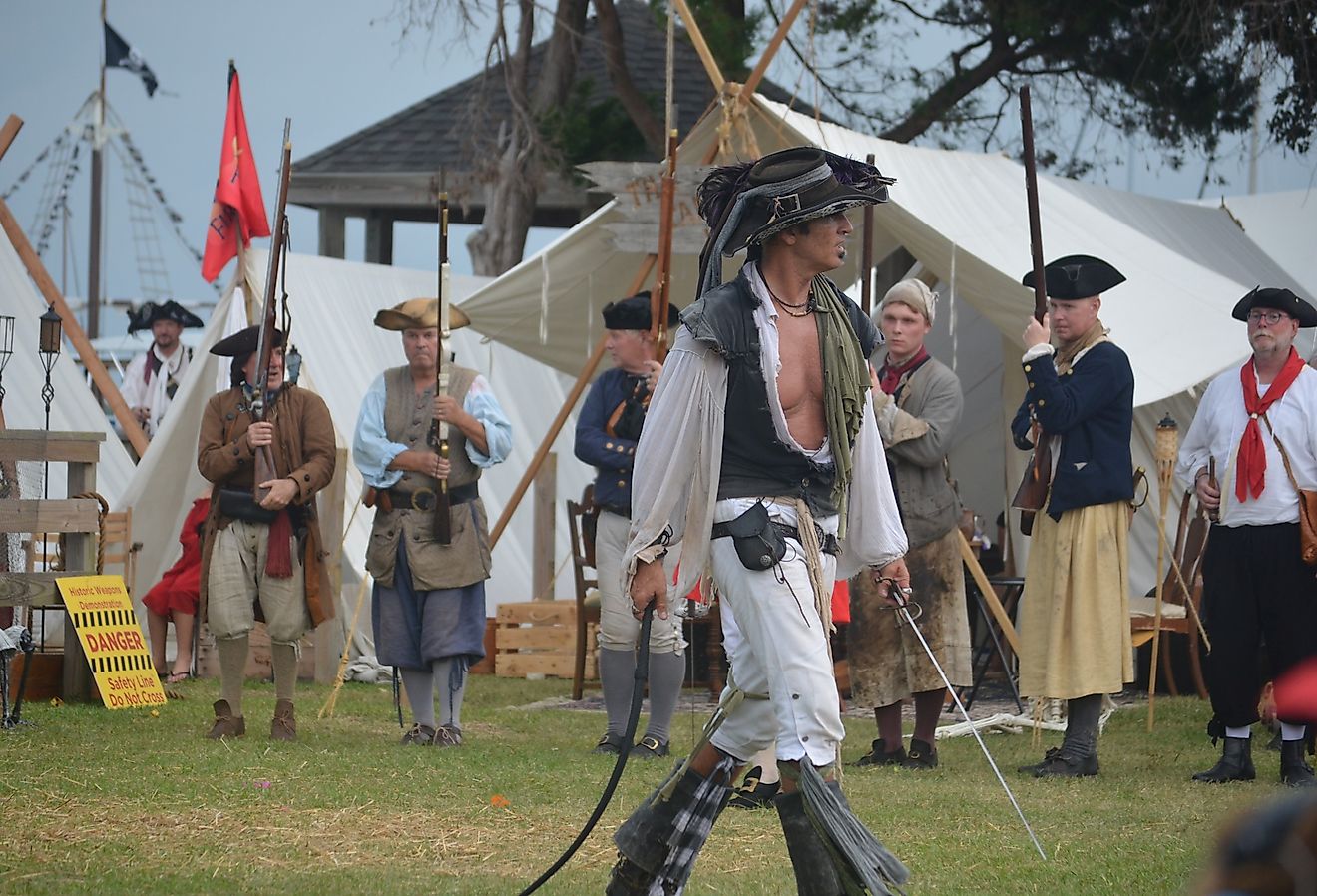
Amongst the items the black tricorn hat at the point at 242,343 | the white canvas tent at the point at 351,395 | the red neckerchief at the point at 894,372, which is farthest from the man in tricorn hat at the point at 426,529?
the white canvas tent at the point at 351,395

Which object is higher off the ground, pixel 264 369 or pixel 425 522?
pixel 264 369

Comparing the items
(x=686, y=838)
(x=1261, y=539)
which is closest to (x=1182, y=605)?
(x=1261, y=539)

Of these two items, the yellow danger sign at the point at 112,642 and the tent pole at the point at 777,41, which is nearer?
the tent pole at the point at 777,41

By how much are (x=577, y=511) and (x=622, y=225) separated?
5.12ft

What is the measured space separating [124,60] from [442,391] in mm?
10089

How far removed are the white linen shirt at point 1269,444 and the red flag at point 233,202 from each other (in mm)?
5030

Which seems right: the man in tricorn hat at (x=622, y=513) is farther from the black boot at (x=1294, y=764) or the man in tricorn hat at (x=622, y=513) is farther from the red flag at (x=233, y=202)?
the red flag at (x=233, y=202)

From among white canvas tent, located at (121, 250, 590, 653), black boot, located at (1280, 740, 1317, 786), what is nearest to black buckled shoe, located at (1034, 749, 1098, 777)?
black boot, located at (1280, 740, 1317, 786)

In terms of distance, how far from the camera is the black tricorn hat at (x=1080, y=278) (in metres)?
6.31

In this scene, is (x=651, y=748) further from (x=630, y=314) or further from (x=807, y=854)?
(x=807, y=854)

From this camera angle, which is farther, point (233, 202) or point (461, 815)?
point (233, 202)

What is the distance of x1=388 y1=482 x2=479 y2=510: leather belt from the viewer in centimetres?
694

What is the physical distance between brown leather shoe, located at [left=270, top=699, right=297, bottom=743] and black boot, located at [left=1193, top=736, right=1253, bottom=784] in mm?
3403

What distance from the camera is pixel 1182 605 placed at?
29.1 ft
